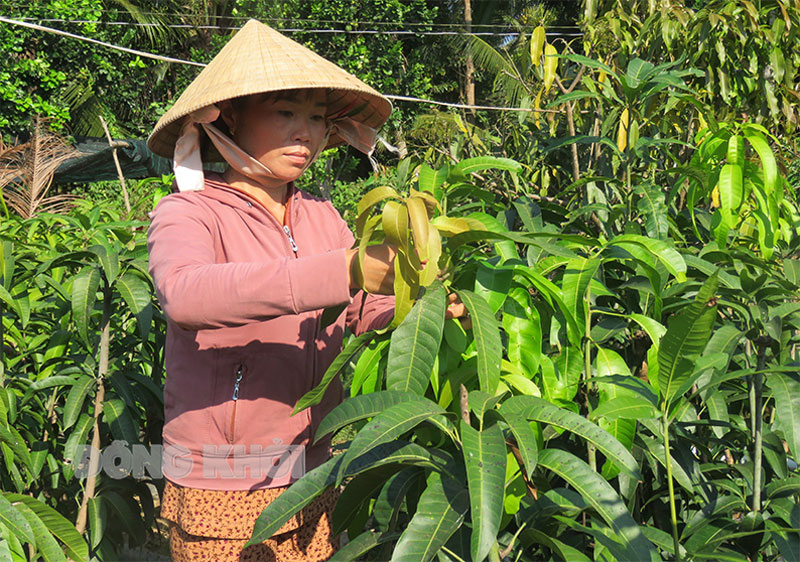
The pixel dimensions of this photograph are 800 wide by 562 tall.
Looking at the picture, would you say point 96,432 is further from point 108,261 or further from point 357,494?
point 357,494

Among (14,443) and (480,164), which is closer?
(480,164)

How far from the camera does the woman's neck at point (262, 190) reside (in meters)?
1.60

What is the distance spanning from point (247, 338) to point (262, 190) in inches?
12.8

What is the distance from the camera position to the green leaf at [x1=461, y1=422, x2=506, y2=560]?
890 millimetres

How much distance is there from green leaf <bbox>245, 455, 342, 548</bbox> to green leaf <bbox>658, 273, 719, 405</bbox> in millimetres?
455

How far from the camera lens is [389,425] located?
0.98 metres

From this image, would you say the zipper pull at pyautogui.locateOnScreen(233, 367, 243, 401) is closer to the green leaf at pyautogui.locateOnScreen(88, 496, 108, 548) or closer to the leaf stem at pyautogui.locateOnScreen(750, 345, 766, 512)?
the green leaf at pyautogui.locateOnScreen(88, 496, 108, 548)

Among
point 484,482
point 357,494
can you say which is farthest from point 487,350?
point 357,494

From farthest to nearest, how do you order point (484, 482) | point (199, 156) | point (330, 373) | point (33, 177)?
point (33, 177) → point (199, 156) → point (330, 373) → point (484, 482)

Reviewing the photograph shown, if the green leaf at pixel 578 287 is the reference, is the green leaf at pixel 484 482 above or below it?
below

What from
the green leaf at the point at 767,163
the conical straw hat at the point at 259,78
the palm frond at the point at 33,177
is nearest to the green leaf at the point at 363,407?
the conical straw hat at the point at 259,78

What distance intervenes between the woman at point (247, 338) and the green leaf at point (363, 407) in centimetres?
39

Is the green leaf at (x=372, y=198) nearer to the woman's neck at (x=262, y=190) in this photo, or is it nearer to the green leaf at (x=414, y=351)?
the green leaf at (x=414, y=351)

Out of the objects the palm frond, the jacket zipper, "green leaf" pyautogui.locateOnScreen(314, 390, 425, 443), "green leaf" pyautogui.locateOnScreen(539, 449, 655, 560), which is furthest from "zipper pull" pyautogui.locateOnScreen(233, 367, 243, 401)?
the palm frond
